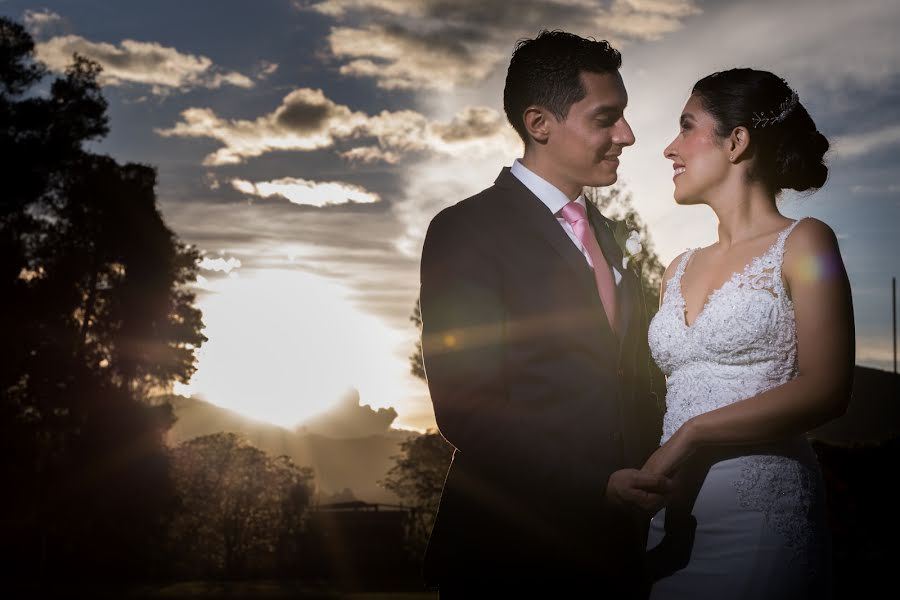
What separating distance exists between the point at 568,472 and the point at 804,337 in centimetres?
148

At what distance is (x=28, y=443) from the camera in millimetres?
27453

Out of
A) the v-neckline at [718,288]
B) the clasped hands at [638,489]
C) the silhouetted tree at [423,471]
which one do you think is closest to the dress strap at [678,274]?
the v-neckline at [718,288]

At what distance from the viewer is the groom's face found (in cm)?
498

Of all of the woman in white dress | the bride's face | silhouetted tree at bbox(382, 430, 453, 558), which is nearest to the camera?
the woman in white dress

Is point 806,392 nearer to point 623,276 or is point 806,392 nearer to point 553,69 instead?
point 623,276

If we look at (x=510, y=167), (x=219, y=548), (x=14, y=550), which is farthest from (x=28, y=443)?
(x=219, y=548)

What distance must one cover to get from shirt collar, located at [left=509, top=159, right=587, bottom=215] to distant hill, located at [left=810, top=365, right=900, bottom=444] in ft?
212

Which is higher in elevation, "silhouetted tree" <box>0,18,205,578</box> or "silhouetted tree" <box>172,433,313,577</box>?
"silhouetted tree" <box>0,18,205,578</box>

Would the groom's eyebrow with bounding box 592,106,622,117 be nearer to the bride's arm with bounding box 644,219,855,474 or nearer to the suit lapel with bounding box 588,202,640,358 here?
the suit lapel with bounding box 588,202,640,358

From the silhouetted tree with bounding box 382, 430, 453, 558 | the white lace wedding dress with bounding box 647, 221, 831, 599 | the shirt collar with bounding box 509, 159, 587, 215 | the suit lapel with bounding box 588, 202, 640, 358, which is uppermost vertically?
the shirt collar with bounding box 509, 159, 587, 215

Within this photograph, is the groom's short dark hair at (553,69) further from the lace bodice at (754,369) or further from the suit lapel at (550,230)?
the lace bodice at (754,369)

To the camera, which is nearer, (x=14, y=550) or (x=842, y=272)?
(x=842, y=272)

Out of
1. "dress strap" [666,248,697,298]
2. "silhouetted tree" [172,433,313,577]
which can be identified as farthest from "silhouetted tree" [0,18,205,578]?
"silhouetted tree" [172,433,313,577]

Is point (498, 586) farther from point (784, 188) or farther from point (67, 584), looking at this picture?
point (67, 584)
